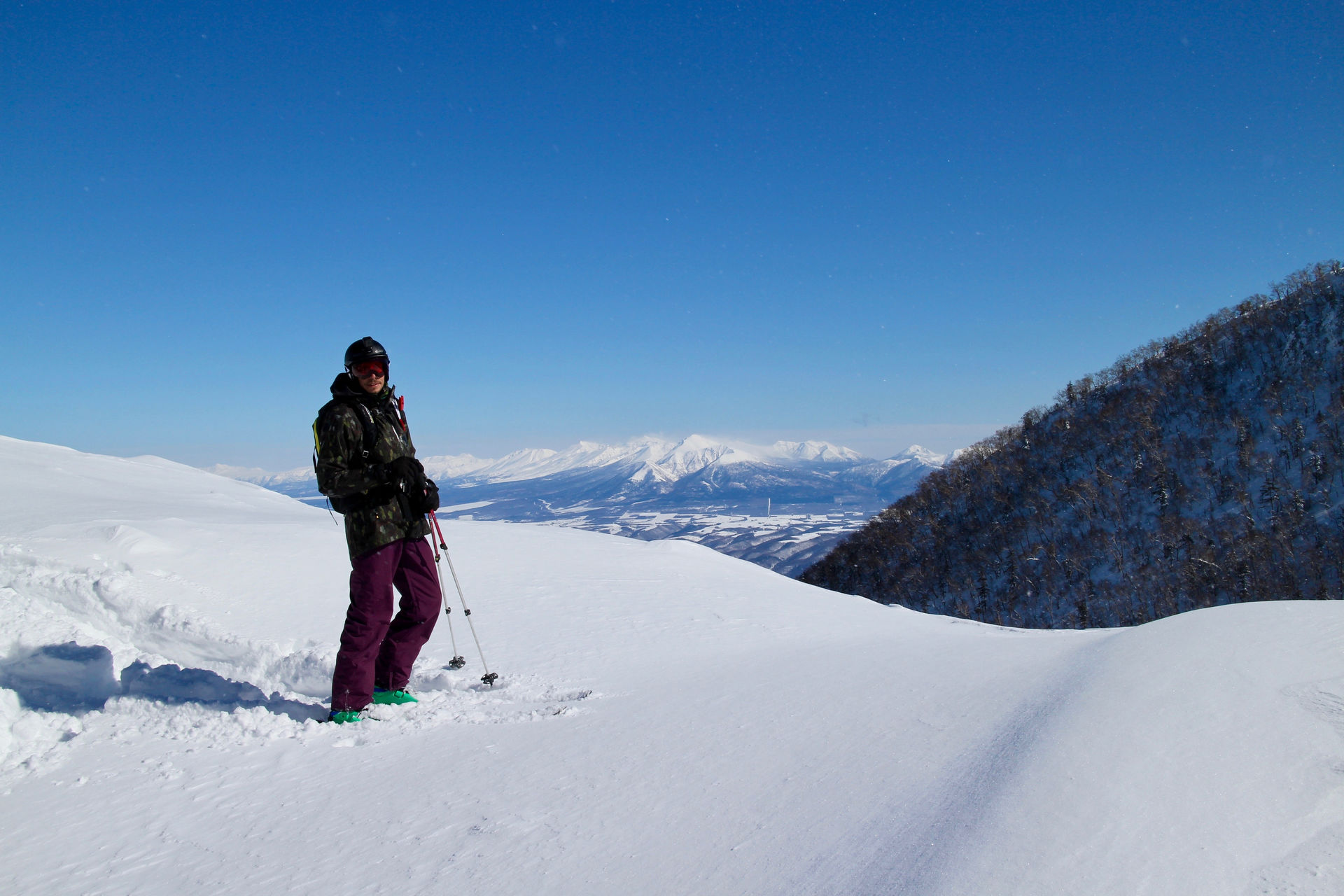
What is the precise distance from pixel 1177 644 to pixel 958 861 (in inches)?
134

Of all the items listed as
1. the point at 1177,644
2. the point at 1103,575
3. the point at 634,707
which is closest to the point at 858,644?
the point at 1177,644

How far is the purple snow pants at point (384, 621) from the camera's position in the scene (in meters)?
3.65

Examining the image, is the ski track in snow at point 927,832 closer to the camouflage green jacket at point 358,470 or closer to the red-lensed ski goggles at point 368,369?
the camouflage green jacket at point 358,470

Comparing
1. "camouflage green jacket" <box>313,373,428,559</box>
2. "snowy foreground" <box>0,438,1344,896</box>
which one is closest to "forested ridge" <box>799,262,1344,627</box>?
"snowy foreground" <box>0,438,1344,896</box>

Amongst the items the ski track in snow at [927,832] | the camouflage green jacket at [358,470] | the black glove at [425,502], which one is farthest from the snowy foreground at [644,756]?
the black glove at [425,502]

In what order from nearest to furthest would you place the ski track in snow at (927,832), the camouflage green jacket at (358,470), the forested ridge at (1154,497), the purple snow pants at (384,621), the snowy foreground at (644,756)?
the ski track in snow at (927,832), the snowy foreground at (644,756), the purple snow pants at (384,621), the camouflage green jacket at (358,470), the forested ridge at (1154,497)

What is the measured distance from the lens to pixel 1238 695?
287 cm

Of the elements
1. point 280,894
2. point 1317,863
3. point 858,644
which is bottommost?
point 858,644

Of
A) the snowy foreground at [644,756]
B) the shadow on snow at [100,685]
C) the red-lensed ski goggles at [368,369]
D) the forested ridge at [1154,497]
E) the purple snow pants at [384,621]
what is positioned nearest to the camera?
the snowy foreground at [644,756]

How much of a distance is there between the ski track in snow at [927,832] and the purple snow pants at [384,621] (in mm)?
2911

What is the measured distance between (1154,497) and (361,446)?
113 meters

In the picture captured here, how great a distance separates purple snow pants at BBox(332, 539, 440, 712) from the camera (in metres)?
3.65

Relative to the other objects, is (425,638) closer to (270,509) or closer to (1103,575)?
A: (270,509)

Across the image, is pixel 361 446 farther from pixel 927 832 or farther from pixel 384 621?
pixel 927 832
